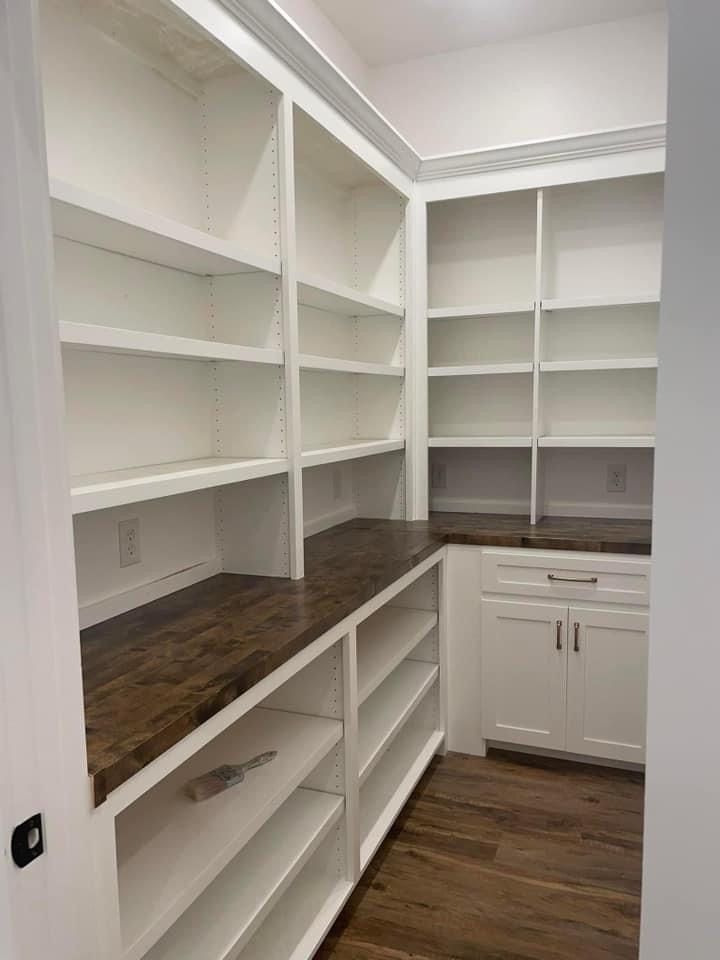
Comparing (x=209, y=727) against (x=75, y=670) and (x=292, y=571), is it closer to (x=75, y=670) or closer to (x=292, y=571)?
(x=75, y=670)

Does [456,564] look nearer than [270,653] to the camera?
No

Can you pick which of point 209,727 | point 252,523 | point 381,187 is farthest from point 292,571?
point 381,187

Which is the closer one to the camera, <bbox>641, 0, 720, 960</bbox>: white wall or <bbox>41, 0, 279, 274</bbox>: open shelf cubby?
<bbox>641, 0, 720, 960</bbox>: white wall

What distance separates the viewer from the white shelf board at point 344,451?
7.75 feet

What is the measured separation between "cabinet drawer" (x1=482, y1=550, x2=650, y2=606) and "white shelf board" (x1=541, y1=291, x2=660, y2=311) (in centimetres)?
105

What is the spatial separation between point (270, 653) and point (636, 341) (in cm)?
236

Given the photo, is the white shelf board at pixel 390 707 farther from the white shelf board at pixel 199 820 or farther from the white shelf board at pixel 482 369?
the white shelf board at pixel 482 369

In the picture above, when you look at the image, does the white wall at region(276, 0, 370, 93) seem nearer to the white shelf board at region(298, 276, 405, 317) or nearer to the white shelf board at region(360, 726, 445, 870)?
the white shelf board at region(298, 276, 405, 317)

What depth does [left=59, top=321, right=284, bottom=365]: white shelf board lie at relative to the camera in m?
1.37

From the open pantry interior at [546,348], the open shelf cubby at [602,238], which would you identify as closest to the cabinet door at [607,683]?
the open pantry interior at [546,348]

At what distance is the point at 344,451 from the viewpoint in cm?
259

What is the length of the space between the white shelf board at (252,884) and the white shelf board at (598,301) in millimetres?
2125

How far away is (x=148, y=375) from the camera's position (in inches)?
79.2

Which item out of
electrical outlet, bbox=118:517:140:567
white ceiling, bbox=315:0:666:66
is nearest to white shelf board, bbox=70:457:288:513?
electrical outlet, bbox=118:517:140:567
